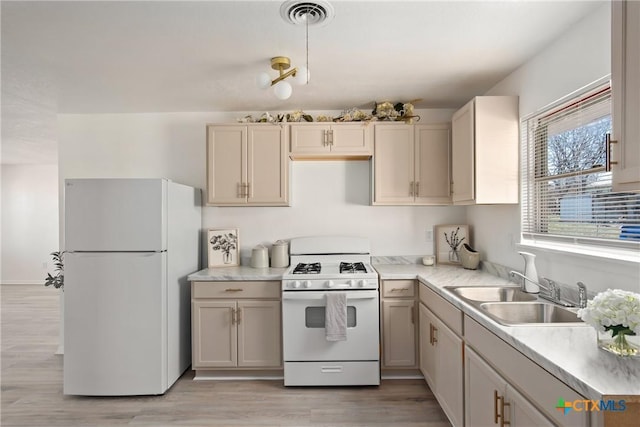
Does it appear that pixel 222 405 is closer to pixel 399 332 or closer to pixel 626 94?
pixel 399 332

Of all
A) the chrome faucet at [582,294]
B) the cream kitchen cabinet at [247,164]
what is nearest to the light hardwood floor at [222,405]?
the chrome faucet at [582,294]

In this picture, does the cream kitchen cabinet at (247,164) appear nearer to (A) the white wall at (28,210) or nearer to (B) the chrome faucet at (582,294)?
(B) the chrome faucet at (582,294)

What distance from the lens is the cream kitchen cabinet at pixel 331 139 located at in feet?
10.7

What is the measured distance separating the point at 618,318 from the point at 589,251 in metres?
0.91

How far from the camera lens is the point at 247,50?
7.55ft

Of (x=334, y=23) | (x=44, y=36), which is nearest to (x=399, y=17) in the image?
(x=334, y=23)

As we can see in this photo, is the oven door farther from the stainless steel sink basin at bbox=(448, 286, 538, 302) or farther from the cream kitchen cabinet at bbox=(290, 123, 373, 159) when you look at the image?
the cream kitchen cabinet at bbox=(290, 123, 373, 159)

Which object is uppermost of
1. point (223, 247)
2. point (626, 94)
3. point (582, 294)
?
point (626, 94)

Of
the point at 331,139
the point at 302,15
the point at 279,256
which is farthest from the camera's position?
the point at 279,256

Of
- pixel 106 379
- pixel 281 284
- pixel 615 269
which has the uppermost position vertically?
pixel 615 269

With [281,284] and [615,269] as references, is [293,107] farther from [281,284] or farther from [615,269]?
[615,269]

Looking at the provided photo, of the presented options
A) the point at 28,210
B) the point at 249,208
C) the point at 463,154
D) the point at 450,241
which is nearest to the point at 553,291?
the point at 463,154

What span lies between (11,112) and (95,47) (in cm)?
207

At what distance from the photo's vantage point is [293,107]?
11.6ft
